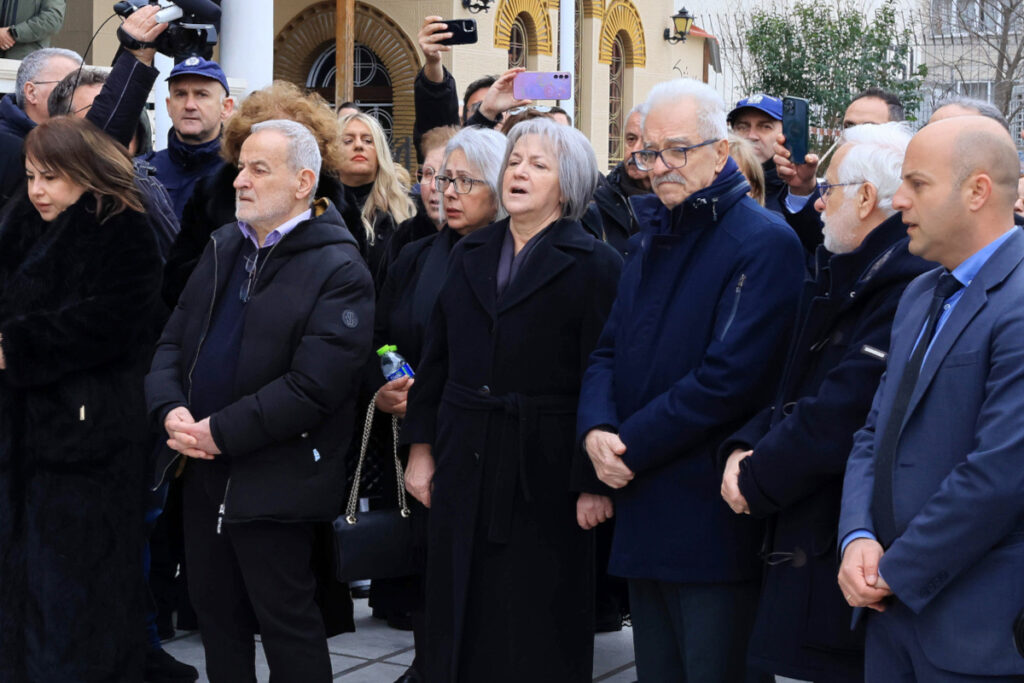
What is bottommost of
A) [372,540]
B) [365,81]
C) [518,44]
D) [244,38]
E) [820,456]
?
[372,540]

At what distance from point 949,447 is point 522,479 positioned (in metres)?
1.51

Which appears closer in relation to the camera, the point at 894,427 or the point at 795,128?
the point at 894,427

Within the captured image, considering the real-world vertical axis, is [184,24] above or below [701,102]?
above

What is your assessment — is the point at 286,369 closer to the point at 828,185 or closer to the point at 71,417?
the point at 71,417

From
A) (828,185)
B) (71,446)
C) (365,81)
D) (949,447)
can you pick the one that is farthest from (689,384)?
(365,81)

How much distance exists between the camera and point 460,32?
20.4 feet

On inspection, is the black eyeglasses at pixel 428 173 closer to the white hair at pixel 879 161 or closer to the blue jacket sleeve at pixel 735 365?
the blue jacket sleeve at pixel 735 365

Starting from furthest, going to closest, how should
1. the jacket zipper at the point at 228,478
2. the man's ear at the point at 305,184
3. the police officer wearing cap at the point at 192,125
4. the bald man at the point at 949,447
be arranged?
the police officer wearing cap at the point at 192,125, the man's ear at the point at 305,184, the jacket zipper at the point at 228,478, the bald man at the point at 949,447

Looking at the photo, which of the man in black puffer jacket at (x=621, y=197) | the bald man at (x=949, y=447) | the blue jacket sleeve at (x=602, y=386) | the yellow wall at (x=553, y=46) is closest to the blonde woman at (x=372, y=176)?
the man in black puffer jacket at (x=621, y=197)

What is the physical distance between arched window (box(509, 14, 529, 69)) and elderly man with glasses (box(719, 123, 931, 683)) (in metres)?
16.0

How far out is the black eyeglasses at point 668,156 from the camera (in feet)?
12.5

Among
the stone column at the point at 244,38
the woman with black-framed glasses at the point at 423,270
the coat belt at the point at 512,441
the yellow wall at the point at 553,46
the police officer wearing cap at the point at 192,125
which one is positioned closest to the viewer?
the coat belt at the point at 512,441

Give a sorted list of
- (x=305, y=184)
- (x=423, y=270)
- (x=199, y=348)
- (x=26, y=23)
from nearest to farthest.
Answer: (x=199, y=348) → (x=305, y=184) → (x=423, y=270) → (x=26, y=23)

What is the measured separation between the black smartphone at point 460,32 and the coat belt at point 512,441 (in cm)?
245
